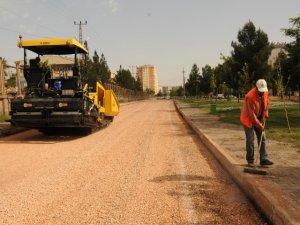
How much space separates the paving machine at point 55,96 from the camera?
39.1 feet

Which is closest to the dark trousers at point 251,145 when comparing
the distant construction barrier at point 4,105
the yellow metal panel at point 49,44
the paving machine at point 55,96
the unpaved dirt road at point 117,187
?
the unpaved dirt road at point 117,187

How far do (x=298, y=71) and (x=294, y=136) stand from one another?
6.40 meters

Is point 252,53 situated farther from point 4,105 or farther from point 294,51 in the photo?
point 4,105

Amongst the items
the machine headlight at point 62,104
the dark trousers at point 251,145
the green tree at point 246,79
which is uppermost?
the green tree at point 246,79

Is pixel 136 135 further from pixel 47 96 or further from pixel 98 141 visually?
pixel 47 96

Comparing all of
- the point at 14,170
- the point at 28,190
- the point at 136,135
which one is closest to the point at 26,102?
the point at 136,135

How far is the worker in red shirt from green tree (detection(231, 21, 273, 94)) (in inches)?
1022

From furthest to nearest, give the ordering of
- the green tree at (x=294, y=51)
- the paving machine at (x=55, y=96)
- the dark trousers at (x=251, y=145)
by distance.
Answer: the green tree at (x=294, y=51), the paving machine at (x=55, y=96), the dark trousers at (x=251, y=145)

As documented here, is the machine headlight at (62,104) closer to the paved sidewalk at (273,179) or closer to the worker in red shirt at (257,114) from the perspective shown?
the paved sidewalk at (273,179)

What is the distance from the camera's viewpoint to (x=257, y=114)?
675 centimetres

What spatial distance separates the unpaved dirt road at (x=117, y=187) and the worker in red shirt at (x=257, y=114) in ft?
2.76

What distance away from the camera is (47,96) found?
13039 mm

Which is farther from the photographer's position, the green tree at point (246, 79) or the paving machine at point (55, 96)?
the green tree at point (246, 79)

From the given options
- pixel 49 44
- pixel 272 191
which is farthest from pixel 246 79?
pixel 272 191
